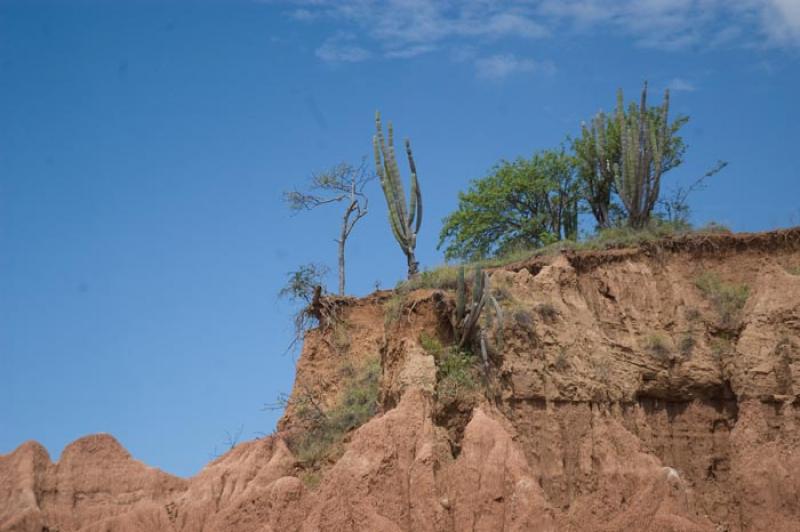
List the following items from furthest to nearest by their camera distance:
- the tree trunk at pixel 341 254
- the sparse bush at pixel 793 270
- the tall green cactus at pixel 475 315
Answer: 1. the tree trunk at pixel 341 254
2. the sparse bush at pixel 793 270
3. the tall green cactus at pixel 475 315

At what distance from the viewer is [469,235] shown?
48.7 meters

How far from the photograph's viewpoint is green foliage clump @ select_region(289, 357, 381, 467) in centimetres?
3597

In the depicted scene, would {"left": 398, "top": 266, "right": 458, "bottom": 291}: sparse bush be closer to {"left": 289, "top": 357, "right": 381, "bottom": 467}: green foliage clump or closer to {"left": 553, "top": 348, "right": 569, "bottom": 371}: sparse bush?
{"left": 289, "top": 357, "right": 381, "bottom": 467}: green foliage clump

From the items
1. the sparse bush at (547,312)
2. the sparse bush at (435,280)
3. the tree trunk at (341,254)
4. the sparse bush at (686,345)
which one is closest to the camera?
the sparse bush at (547,312)

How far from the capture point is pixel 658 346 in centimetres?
3497

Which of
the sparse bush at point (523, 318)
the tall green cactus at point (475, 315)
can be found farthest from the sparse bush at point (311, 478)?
the sparse bush at point (523, 318)

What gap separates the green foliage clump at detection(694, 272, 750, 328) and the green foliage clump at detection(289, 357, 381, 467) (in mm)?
8996

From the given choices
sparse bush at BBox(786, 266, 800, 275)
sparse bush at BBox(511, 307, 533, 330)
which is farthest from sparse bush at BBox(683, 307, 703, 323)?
sparse bush at BBox(511, 307, 533, 330)

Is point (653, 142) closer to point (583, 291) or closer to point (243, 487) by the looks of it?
point (583, 291)

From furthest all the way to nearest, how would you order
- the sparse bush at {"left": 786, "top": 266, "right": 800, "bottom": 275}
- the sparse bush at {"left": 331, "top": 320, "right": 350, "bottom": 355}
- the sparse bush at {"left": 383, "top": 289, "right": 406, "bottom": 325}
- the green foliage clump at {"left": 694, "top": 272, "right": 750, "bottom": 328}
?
the sparse bush at {"left": 331, "top": 320, "right": 350, "bottom": 355}
the sparse bush at {"left": 786, "top": 266, "right": 800, "bottom": 275}
the green foliage clump at {"left": 694, "top": 272, "right": 750, "bottom": 328}
the sparse bush at {"left": 383, "top": 289, "right": 406, "bottom": 325}

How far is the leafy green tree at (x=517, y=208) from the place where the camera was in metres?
47.2

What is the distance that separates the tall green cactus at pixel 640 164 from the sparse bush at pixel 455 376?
934cm

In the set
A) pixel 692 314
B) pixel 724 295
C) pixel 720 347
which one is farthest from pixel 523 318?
pixel 724 295

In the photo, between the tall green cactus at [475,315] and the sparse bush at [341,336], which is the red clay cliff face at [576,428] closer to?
the tall green cactus at [475,315]
